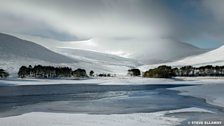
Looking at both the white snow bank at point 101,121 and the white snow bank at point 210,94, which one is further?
the white snow bank at point 210,94

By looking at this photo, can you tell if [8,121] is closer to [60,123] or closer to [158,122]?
[60,123]

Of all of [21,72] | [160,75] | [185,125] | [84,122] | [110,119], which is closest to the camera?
[185,125]

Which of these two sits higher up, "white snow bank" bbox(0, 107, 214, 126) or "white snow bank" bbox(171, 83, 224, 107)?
"white snow bank" bbox(171, 83, 224, 107)

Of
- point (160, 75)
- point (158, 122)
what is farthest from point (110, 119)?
point (160, 75)

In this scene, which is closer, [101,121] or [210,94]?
[101,121]

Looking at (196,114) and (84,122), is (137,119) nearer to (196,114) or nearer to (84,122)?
(84,122)

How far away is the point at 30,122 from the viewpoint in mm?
27453

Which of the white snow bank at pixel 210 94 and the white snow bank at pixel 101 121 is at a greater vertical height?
the white snow bank at pixel 210 94

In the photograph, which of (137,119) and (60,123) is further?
(137,119)

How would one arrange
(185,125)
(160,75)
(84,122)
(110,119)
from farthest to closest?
(160,75) < (110,119) < (84,122) < (185,125)

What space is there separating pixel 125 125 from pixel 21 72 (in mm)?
179182

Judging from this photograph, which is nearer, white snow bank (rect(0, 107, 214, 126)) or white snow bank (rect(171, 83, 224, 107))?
white snow bank (rect(0, 107, 214, 126))

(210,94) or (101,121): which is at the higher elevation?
(210,94)

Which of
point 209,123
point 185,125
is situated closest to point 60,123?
point 185,125
